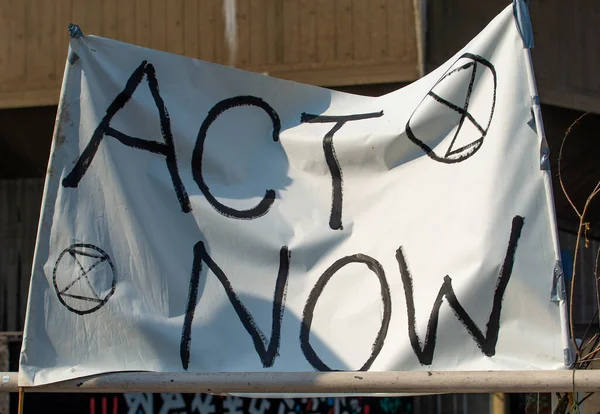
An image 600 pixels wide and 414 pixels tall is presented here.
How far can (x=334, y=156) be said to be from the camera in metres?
2.99

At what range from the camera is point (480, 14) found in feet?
17.5

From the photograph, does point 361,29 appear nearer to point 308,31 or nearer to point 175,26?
point 308,31

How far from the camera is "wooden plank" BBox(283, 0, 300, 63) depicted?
17.8 ft

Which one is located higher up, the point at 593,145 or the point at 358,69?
the point at 358,69

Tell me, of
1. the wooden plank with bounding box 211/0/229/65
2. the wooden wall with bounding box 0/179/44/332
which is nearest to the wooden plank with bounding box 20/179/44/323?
the wooden wall with bounding box 0/179/44/332

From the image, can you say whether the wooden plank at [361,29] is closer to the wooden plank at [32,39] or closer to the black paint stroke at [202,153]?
the wooden plank at [32,39]

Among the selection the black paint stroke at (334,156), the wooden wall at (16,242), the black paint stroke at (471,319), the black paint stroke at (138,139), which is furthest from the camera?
the wooden wall at (16,242)

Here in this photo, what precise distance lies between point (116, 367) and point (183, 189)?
0.67 m

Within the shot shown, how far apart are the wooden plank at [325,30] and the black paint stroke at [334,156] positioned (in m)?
2.37

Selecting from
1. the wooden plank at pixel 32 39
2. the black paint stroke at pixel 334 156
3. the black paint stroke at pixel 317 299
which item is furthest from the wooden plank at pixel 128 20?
the black paint stroke at pixel 317 299

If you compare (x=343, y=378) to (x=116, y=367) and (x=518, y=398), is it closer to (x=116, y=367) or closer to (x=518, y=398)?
(x=116, y=367)

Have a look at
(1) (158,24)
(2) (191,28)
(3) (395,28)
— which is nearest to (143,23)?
(1) (158,24)

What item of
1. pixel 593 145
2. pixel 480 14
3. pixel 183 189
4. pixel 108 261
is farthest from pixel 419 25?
pixel 108 261

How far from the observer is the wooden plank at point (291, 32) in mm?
5438
